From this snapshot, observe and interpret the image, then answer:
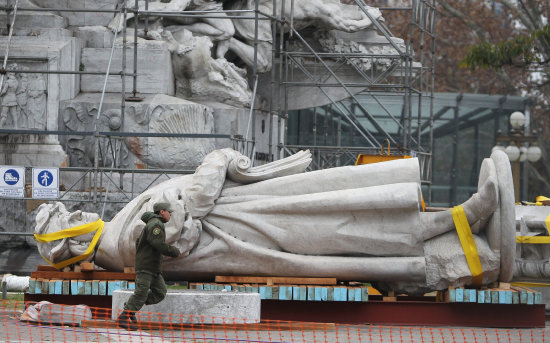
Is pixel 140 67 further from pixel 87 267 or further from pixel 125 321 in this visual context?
pixel 125 321

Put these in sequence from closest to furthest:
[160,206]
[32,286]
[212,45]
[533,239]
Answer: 1. [160,206]
2. [32,286]
3. [533,239]
4. [212,45]

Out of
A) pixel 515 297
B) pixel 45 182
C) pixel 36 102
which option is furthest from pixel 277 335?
pixel 36 102

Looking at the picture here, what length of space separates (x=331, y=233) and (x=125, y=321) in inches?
93.8

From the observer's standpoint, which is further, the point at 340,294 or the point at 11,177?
the point at 11,177

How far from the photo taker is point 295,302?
11.8 metres

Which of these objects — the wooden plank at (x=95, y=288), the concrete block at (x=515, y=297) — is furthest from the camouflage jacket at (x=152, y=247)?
the concrete block at (x=515, y=297)

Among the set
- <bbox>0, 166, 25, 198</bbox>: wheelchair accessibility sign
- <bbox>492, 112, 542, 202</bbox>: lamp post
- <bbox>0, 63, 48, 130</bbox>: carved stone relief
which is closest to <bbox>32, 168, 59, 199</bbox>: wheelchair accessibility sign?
<bbox>0, 166, 25, 198</bbox>: wheelchair accessibility sign

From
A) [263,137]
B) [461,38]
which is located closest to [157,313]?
[263,137]

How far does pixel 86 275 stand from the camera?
11898 mm

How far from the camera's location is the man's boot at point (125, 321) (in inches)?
408

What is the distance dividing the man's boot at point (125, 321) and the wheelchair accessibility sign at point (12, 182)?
18.8 feet

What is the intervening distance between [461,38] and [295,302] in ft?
102

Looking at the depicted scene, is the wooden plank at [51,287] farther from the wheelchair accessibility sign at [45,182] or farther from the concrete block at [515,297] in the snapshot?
the concrete block at [515,297]

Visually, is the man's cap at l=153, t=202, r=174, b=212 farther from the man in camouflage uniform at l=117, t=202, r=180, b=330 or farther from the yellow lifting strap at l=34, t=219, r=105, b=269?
the yellow lifting strap at l=34, t=219, r=105, b=269
